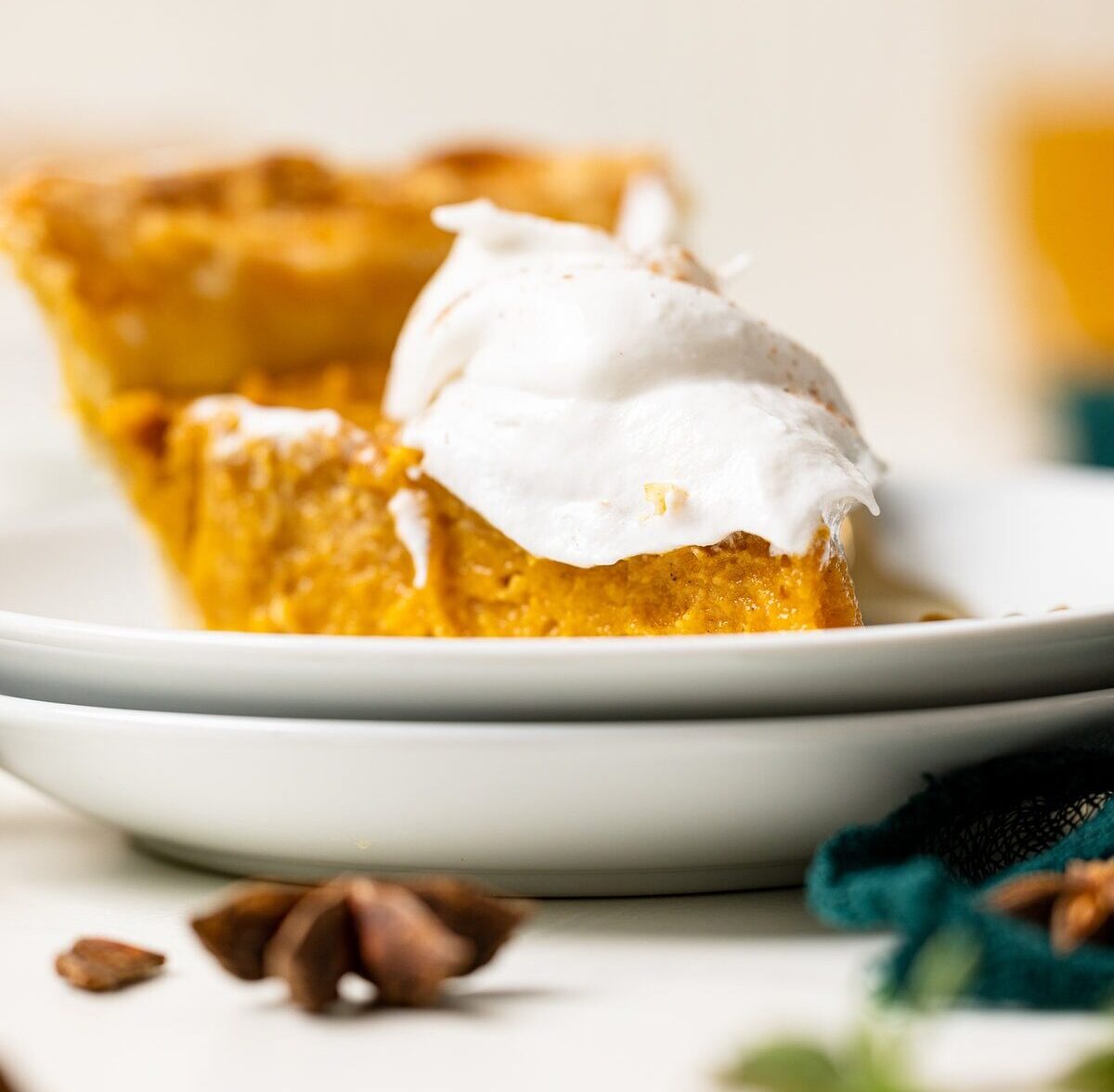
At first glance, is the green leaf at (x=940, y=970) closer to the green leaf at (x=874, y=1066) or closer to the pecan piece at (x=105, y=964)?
the green leaf at (x=874, y=1066)

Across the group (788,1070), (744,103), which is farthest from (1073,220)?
(788,1070)

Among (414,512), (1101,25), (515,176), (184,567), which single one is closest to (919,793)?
(414,512)

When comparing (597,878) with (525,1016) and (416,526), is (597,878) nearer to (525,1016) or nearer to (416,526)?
(525,1016)

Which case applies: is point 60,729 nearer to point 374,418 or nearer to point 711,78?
point 374,418

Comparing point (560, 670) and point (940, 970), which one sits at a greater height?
point (560, 670)

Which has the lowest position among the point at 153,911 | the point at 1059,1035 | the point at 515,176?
the point at 153,911

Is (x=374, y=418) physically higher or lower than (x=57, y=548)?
higher

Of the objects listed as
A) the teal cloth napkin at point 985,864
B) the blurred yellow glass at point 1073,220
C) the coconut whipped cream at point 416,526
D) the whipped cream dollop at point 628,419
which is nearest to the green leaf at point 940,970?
the teal cloth napkin at point 985,864
